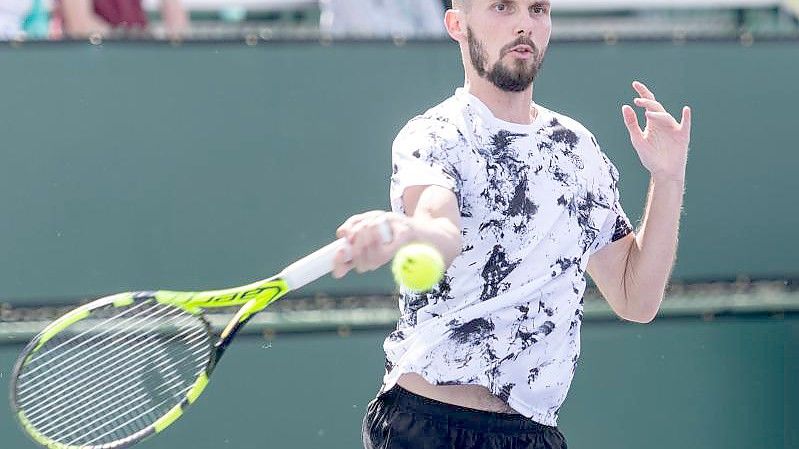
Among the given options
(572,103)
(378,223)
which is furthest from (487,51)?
(572,103)

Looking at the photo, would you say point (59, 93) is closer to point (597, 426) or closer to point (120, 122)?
point (120, 122)

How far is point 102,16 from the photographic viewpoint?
549 centimetres

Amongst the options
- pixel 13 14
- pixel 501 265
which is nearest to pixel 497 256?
pixel 501 265

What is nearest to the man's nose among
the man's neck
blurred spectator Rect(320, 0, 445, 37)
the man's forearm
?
the man's neck

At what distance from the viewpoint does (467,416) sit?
3463 millimetres

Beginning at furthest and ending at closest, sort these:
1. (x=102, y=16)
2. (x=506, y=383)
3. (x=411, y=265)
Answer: (x=102, y=16), (x=506, y=383), (x=411, y=265)

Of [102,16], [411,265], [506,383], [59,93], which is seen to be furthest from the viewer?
[102,16]

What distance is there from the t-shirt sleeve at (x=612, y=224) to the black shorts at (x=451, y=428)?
523mm

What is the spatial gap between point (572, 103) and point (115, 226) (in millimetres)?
1770

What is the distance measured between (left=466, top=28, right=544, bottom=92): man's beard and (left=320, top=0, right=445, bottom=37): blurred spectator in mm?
2127

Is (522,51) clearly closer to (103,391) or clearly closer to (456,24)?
(456,24)

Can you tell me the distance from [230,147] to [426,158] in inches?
80.6

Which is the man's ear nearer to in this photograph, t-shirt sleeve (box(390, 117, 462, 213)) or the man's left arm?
t-shirt sleeve (box(390, 117, 462, 213))

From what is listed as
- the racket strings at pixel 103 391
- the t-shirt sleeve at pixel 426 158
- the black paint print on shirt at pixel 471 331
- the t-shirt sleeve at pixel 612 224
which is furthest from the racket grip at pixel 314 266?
the t-shirt sleeve at pixel 612 224
